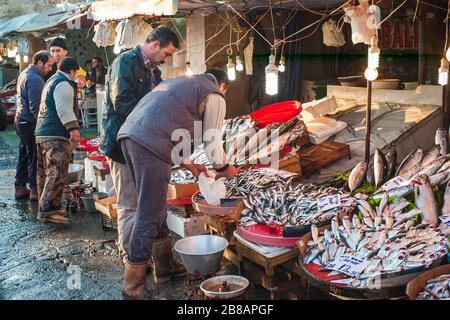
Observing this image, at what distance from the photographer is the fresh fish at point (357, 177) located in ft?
19.0

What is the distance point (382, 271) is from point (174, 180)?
3442 millimetres

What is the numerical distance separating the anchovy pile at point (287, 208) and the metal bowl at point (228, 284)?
75 centimetres

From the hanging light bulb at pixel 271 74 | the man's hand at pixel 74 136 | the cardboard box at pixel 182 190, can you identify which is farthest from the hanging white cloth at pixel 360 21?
the man's hand at pixel 74 136

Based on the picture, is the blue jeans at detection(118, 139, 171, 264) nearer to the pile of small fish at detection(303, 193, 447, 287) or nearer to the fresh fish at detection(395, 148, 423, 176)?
the pile of small fish at detection(303, 193, 447, 287)

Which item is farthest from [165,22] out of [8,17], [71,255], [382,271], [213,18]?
[8,17]

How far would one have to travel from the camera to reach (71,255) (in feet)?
20.3

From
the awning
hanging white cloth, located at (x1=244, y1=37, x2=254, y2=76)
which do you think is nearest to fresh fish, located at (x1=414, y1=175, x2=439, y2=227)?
the awning

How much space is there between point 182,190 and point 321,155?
2.32 meters

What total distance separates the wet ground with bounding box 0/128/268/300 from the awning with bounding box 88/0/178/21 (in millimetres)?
3429

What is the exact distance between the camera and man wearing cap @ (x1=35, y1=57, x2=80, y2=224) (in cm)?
711

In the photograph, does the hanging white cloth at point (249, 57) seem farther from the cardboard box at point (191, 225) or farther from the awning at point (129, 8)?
the cardboard box at point (191, 225)

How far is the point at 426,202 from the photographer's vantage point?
4.60 meters

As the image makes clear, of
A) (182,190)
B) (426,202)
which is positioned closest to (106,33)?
(182,190)
